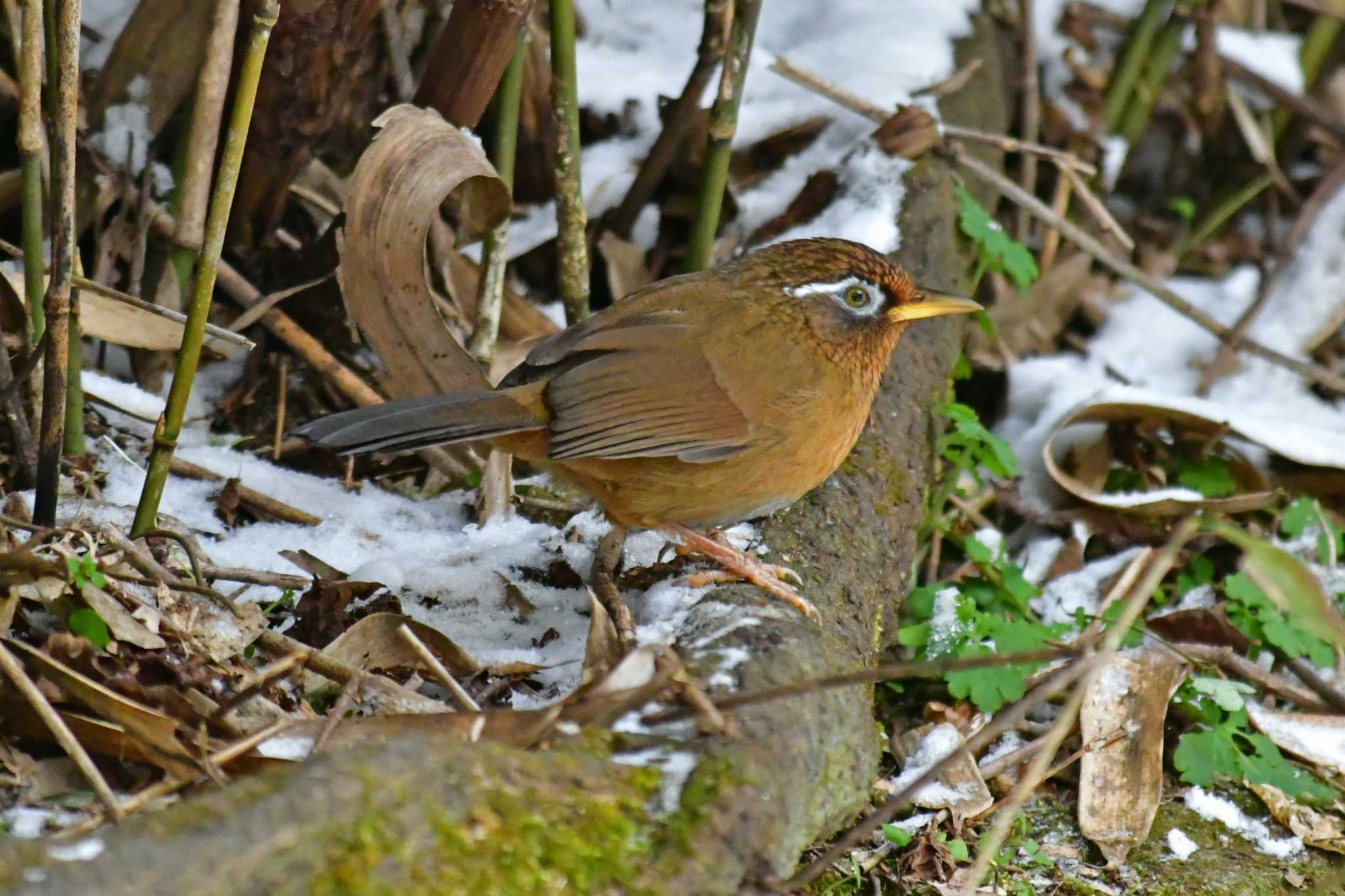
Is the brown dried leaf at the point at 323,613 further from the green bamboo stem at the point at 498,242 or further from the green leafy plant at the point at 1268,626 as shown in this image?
the green leafy plant at the point at 1268,626

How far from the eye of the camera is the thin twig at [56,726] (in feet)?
7.91

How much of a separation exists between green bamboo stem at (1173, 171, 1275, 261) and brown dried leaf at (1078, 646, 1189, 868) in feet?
10.6

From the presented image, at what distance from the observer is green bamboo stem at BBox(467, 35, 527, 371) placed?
14.8 ft

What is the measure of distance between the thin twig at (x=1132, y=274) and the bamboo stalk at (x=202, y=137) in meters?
2.77

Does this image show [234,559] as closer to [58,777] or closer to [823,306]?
[58,777]

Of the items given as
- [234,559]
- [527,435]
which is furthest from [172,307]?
[527,435]

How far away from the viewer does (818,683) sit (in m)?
2.34

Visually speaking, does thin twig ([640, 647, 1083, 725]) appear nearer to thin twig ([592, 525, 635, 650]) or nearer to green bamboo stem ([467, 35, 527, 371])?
thin twig ([592, 525, 635, 650])

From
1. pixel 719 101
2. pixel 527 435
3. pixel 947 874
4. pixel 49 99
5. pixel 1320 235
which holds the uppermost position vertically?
pixel 49 99

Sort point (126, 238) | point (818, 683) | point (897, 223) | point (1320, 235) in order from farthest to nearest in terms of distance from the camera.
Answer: point (1320, 235) → point (897, 223) → point (126, 238) → point (818, 683)

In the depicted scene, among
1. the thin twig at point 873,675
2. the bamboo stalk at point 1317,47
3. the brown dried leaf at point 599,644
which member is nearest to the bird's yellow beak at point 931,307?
the brown dried leaf at point 599,644

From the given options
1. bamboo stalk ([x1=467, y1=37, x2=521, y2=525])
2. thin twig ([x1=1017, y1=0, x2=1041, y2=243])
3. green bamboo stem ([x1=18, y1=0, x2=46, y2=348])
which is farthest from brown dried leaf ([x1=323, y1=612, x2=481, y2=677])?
thin twig ([x1=1017, y1=0, x2=1041, y2=243])

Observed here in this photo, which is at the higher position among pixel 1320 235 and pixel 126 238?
pixel 126 238

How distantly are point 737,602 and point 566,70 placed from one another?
6.59 feet
